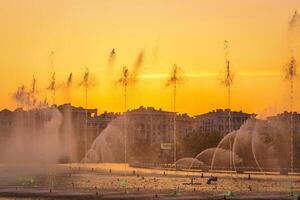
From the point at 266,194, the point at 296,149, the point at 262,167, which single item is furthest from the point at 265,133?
the point at 266,194

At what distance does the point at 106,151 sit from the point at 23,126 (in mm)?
19769

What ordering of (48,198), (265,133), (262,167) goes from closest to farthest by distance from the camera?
(48,198), (262,167), (265,133)

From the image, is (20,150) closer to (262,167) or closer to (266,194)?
(262,167)

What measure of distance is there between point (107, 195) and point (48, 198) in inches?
160

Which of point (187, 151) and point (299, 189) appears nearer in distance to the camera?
point (299, 189)

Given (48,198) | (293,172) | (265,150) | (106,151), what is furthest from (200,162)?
(48,198)

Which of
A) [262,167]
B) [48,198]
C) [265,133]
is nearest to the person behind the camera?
[48,198]

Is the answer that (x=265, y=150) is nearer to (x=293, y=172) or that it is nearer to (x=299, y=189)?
(x=293, y=172)

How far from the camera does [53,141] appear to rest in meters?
149

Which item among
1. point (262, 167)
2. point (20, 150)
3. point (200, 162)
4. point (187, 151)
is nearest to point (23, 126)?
point (20, 150)

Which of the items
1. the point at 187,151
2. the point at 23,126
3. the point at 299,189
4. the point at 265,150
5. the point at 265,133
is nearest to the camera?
the point at 299,189

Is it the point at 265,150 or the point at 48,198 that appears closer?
the point at 48,198

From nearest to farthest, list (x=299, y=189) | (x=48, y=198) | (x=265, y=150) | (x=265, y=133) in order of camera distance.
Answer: (x=48, y=198) → (x=299, y=189) → (x=265, y=150) → (x=265, y=133)

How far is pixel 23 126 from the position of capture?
158 m
